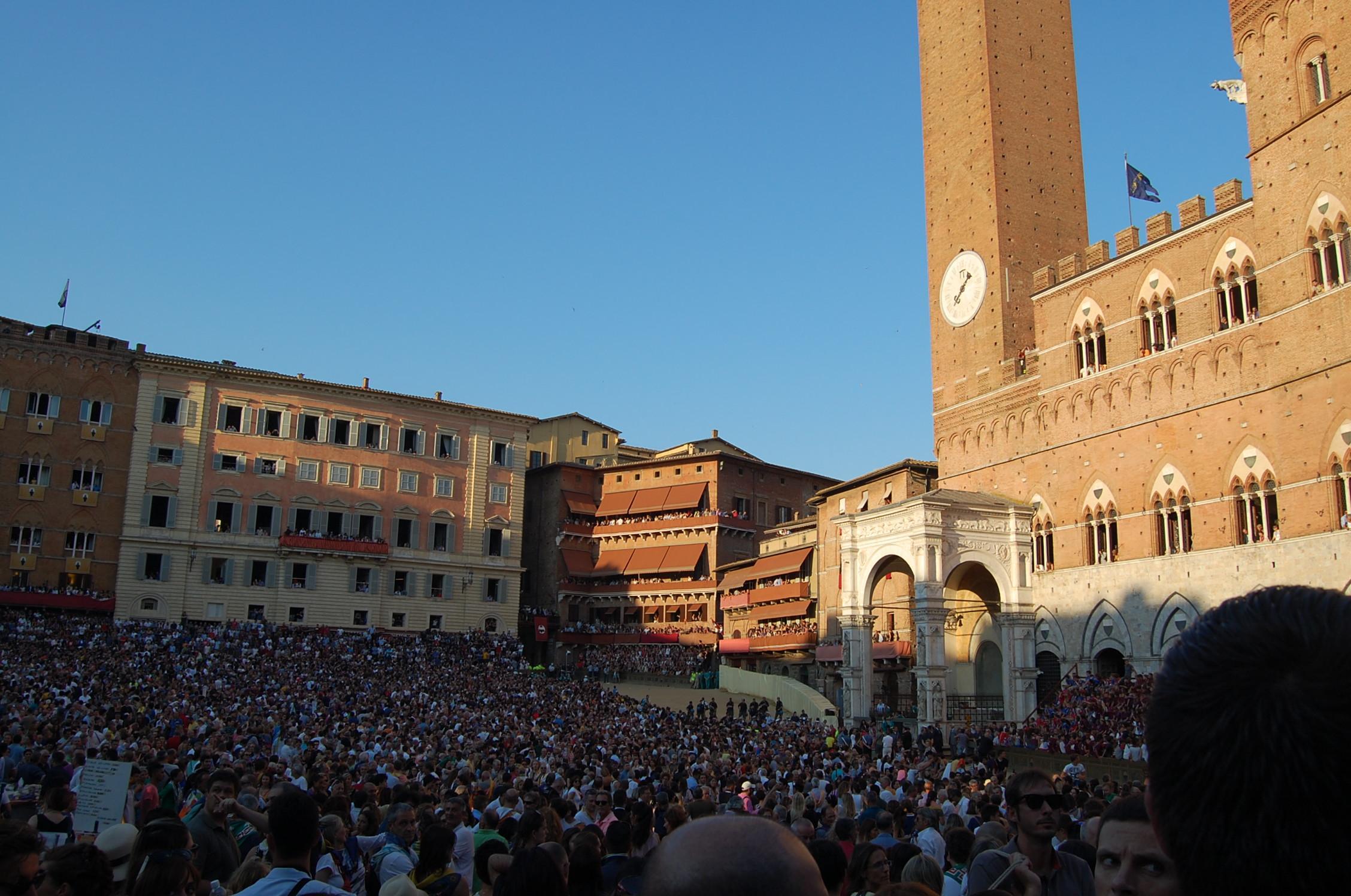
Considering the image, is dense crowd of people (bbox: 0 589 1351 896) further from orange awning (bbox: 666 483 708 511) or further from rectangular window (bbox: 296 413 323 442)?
orange awning (bbox: 666 483 708 511)

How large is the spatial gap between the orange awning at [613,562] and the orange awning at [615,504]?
2264 millimetres

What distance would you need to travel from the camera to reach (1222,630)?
5.20ft

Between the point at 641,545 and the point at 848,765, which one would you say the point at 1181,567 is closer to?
the point at 848,765

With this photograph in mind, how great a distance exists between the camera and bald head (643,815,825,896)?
1863mm

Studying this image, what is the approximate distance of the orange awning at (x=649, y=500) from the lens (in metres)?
61.7

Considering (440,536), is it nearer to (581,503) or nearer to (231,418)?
(581,503)

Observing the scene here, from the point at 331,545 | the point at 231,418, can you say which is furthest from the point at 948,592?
the point at 231,418

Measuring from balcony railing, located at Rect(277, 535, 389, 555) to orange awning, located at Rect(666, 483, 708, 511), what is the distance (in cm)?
1621

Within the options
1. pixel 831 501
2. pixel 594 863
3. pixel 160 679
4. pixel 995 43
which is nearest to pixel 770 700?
pixel 831 501

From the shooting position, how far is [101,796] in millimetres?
8758

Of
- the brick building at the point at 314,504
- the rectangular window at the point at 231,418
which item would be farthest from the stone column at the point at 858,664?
the rectangular window at the point at 231,418

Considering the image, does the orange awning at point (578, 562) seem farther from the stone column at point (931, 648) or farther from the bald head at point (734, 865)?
the bald head at point (734, 865)

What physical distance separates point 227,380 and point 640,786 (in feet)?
157

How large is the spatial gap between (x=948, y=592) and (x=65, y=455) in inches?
1628
